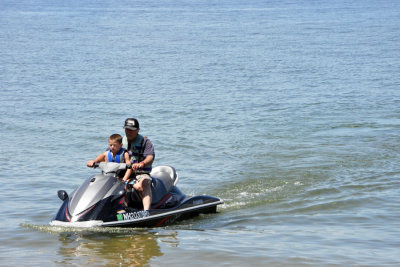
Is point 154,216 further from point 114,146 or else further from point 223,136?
point 223,136

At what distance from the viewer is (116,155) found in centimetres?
857

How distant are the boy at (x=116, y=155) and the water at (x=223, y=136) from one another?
34.7 inches

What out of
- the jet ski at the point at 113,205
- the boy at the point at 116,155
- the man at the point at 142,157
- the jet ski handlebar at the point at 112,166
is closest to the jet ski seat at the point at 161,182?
the jet ski at the point at 113,205

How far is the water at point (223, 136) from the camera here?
817 cm

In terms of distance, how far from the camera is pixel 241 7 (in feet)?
220

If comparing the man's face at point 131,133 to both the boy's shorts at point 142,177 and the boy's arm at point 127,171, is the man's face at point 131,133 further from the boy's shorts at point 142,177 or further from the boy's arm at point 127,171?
the boy's shorts at point 142,177

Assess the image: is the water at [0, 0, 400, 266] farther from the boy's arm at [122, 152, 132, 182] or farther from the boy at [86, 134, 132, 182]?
the boy at [86, 134, 132, 182]

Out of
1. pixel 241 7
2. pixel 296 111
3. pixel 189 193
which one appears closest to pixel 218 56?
pixel 296 111

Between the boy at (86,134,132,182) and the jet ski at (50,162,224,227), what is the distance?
94 millimetres

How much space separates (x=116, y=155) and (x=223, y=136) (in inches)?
325

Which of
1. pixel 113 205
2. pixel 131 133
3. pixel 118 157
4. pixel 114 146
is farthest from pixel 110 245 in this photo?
pixel 131 133

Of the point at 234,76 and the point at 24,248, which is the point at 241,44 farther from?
the point at 24,248

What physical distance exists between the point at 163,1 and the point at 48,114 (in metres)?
59.9

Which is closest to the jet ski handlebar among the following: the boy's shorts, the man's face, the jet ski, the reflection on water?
the jet ski
